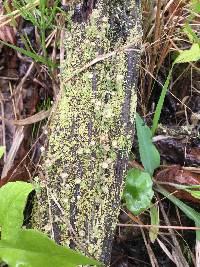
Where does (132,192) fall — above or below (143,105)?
below

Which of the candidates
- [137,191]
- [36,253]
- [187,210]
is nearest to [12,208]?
[36,253]

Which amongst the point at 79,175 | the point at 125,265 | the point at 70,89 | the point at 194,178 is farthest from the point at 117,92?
the point at 125,265

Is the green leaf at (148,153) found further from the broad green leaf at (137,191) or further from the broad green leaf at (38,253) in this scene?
the broad green leaf at (38,253)

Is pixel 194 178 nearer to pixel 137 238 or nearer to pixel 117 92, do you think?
pixel 137 238

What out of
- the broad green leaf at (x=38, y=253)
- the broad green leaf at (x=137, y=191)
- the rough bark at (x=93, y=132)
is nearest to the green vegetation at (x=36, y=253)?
the broad green leaf at (x=38, y=253)

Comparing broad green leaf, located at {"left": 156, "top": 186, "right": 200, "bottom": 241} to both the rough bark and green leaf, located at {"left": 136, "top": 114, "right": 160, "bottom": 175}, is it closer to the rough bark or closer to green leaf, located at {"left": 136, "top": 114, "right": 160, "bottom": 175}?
green leaf, located at {"left": 136, "top": 114, "right": 160, "bottom": 175}

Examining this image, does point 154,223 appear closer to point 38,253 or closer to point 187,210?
point 187,210
